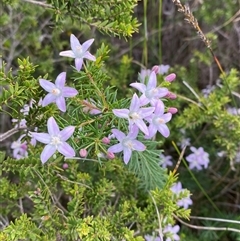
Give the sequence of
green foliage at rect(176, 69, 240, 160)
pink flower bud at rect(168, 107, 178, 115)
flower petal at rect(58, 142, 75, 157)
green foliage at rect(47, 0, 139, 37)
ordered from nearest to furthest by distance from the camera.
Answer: flower petal at rect(58, 142, 75, 157)
pink flower bud at rect(168, 107, 178, 115)
green foliage at rect(47, 0, 139, 37)
green foliage at rect(176, 69, 240, 160)

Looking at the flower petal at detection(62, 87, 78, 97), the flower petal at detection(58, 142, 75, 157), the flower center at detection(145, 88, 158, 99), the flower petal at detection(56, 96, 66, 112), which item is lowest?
the flower petal at detection(58, 142, 75, 157)

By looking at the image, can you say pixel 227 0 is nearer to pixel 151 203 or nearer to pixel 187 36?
pixel 187 36

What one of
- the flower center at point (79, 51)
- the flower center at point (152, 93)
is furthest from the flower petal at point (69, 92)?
the flower center at point (152, 93)

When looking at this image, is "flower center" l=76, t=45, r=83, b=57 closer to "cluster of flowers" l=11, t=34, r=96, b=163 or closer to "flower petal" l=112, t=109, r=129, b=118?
"cluster of flowers" l=11, t=34, r=96, b=163

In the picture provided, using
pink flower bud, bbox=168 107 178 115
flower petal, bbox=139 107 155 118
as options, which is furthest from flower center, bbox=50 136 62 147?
pink flower bud, bbox=168 107 178 115

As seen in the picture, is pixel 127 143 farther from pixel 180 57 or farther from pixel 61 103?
pixel 180 57

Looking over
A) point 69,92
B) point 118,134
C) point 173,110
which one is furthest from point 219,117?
point 69,92

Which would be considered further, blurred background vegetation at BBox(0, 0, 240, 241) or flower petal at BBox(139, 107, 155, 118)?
blurred background vegetation at BBox(0, 0, 240, 241)
